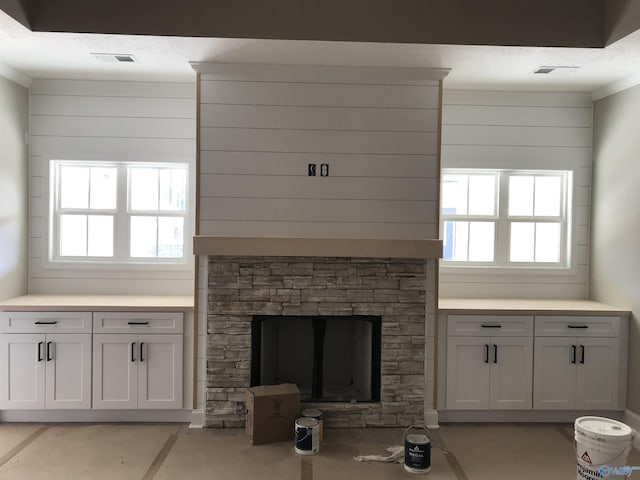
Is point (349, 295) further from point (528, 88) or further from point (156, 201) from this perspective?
point (528, 88)

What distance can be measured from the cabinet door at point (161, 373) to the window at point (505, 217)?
244 centimetres

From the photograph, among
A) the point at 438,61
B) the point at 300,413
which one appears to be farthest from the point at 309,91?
the point at 300,413

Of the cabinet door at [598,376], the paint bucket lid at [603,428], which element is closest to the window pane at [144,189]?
the paint bucket lid at [603,428]

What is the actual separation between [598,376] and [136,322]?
3528 millimetres

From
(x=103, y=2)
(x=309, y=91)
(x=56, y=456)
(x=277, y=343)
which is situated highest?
(x=103, y=2)

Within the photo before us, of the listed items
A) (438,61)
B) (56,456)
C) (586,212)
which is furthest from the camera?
(586,212)

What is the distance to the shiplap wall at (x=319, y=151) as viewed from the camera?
387cm

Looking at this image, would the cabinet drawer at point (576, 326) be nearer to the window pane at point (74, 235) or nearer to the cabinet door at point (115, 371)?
the cabinet door at point (115, 371)

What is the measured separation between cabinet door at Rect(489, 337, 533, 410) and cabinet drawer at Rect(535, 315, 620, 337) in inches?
6.0

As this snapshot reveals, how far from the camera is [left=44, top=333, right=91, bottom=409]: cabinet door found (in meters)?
3.90

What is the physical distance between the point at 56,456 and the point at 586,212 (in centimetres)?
453

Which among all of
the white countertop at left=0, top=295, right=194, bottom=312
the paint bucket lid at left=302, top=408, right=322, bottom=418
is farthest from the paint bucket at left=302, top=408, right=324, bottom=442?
the white countertop at left=0, top=295, right=194, bottom=312

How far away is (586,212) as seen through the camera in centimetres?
465

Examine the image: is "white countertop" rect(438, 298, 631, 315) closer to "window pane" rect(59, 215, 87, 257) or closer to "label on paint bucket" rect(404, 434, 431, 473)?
"label on paint bucket" rect(404, 434, 431, 473)
